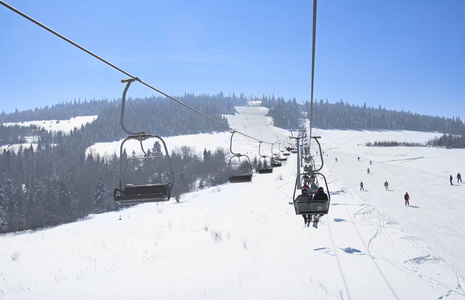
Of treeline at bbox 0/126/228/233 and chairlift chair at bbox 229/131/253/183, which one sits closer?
chairlift chair at bbox 229/131/253/183

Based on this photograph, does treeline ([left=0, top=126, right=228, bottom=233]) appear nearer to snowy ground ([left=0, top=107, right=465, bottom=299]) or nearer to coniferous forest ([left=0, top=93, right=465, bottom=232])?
coniferous forest ([left=0, top=93, right=465, bottom=232])

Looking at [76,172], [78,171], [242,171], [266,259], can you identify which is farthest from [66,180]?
[266,259]

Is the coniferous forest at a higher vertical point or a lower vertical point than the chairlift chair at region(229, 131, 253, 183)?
lower

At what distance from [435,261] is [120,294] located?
612 inches

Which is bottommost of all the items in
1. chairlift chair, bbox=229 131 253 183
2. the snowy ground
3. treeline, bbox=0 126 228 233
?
treeline, bbox=0 126 228 233

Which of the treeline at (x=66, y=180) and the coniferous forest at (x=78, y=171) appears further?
the coniferous forest at (x=78, y=171)

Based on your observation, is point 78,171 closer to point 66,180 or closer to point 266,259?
point 66,180

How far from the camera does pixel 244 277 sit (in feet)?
46.1

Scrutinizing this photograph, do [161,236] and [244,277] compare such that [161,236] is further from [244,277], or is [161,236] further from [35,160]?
[35,160]

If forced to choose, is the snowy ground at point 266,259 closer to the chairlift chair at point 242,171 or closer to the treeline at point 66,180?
the chairlift chair at point 242,171

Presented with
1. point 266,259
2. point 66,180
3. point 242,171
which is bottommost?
point 66,180

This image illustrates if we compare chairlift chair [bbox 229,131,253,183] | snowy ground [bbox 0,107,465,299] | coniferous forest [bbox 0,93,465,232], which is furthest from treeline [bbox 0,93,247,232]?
snowy ground [bbox 0,107,465,299]

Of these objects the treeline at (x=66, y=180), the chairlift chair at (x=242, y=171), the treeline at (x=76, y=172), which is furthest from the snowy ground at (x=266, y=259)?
the treeline at (x=76, y=172)

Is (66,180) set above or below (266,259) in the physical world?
below
